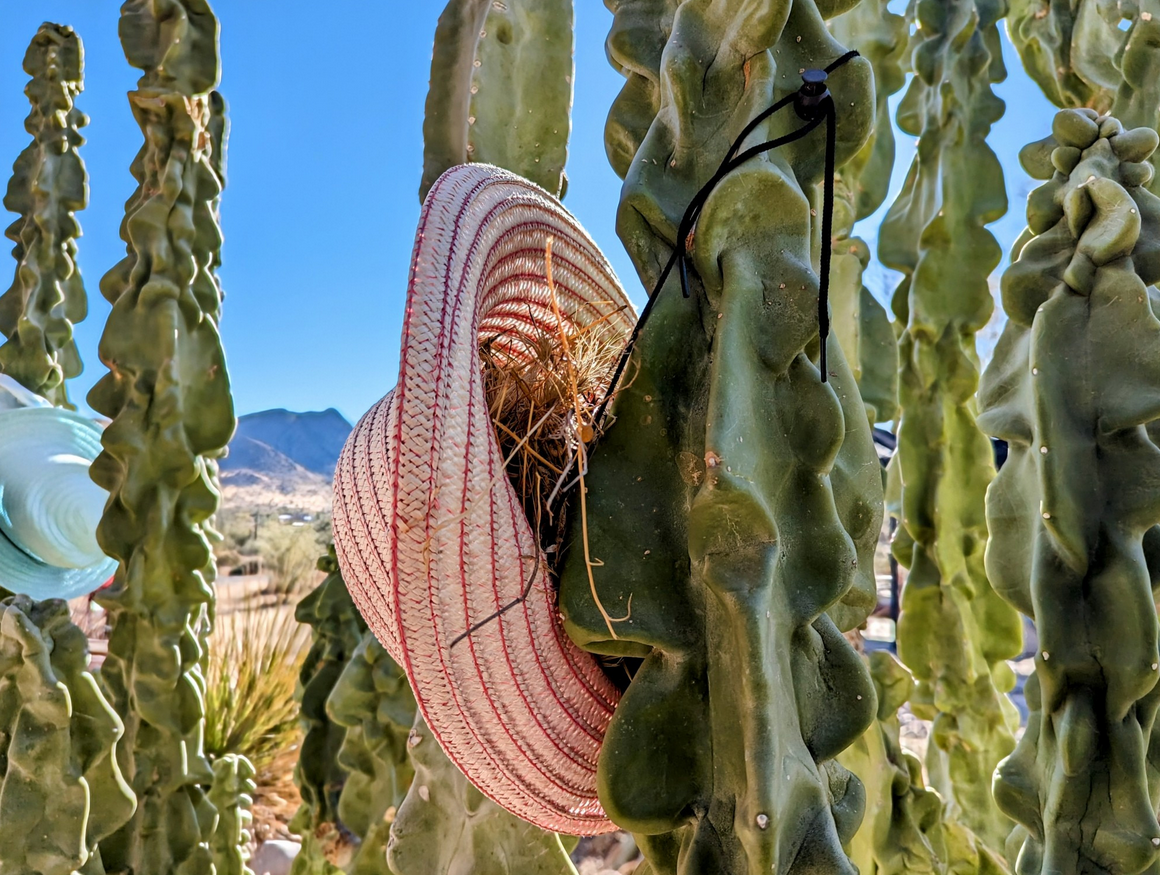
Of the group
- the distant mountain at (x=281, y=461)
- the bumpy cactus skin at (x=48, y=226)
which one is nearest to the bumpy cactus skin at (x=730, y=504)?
the bumpy cactus skin at (x=48, y=226)

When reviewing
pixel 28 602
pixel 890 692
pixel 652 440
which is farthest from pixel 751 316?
pixel 28 602

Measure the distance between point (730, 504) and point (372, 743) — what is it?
918 mm

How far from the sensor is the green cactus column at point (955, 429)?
4.95ft

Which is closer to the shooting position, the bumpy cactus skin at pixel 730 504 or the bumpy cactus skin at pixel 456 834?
the bumpy cactus skin at pixel 730 504

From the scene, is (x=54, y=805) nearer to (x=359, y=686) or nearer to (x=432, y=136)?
(x=359, y=686)

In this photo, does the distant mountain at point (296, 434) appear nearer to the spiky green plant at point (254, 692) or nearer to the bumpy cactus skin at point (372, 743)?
the spiky green plant at point (254, 692)

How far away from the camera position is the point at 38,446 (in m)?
1.82

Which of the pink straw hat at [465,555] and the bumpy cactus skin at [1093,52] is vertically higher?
the bumpy cactus skin at [1093,52]

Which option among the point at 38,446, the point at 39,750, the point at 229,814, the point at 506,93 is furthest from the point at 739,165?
the point at 38,446

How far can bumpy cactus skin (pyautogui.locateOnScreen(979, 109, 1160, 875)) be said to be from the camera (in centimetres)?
76

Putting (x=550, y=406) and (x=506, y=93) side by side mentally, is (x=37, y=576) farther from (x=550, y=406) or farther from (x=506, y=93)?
(x=550, y=406)

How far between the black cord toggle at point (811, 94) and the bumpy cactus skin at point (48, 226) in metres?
2.03

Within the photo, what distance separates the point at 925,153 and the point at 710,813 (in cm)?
134

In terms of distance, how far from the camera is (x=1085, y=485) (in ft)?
2.57
